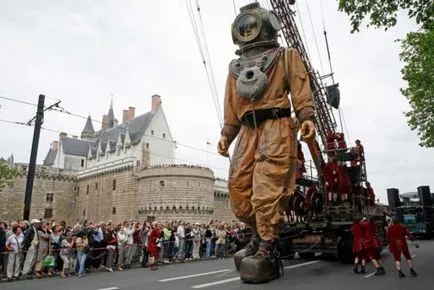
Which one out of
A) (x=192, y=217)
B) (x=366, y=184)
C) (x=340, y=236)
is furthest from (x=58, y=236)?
(x=192, y=217)

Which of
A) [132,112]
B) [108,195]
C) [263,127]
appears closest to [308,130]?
[263,127]

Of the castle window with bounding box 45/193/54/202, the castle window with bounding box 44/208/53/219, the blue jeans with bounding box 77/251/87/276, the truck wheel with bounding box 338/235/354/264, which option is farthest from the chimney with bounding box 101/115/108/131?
the truck wheel with bounding box 338/235/354/264

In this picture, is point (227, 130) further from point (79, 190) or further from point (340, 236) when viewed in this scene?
point (79, 190)

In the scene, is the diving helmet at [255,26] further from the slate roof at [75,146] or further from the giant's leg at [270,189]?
the slate roof at [75,146]

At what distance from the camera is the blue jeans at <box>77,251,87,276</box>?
10455 millimetres

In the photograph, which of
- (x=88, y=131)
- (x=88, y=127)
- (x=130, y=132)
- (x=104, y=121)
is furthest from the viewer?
(x=88, y=127)

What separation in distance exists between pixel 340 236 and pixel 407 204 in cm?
1875

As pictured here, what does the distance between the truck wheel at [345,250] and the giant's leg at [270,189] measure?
20.1 ft

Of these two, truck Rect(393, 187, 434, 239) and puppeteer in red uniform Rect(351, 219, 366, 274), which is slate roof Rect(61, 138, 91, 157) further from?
puppeteer in red uniform Rect(351, 219, 366, 274)

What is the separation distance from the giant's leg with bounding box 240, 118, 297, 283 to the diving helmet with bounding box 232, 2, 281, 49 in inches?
49.1

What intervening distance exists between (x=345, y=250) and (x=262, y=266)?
6680mm

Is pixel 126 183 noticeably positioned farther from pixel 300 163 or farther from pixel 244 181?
pixel 244 181

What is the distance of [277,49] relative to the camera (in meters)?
5.23

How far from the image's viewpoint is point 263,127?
501 cm
